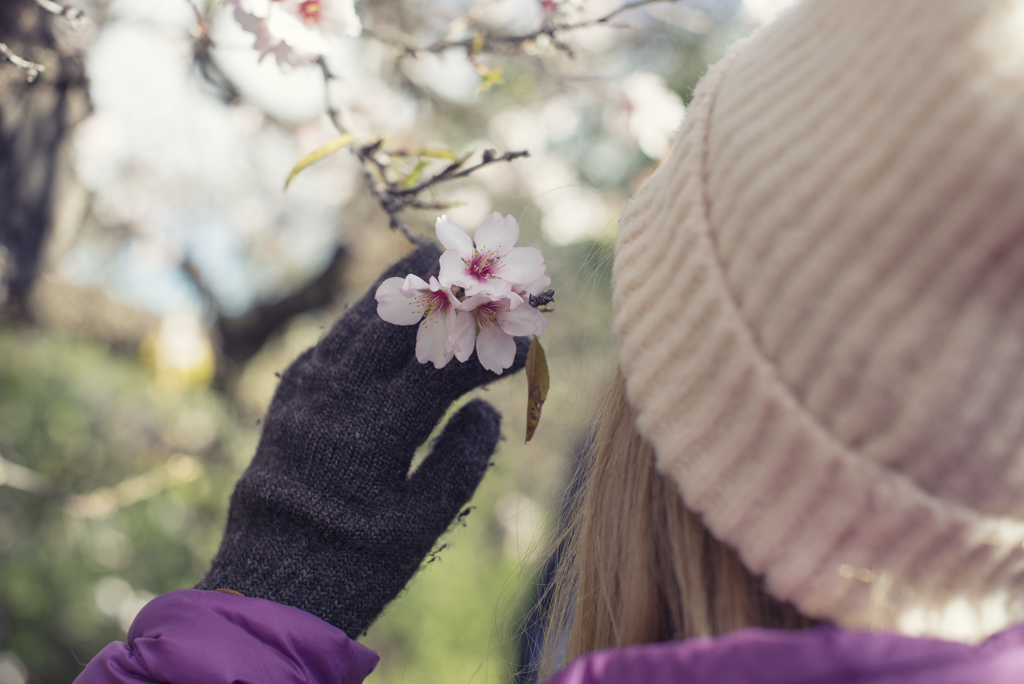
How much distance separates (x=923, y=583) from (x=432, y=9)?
8.99 ft

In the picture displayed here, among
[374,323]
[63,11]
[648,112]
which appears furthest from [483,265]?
[648,112]

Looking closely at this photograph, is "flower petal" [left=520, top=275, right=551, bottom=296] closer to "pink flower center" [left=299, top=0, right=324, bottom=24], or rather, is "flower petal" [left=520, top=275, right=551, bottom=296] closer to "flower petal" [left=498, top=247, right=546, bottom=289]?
"flower petal" [left=498, top=247, right=546, bottom=289]

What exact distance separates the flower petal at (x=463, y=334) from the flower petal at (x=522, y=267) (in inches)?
3.0

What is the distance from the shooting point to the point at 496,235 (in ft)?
2.69

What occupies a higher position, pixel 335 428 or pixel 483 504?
pixel 335 428

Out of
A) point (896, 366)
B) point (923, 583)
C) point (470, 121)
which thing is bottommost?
point (470, 121)

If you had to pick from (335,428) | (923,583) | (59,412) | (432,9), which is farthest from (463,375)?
(59,412)

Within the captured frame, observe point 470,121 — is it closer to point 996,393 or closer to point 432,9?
point 432,9

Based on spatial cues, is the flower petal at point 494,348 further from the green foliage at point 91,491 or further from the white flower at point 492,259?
the green foliage at point 91,491

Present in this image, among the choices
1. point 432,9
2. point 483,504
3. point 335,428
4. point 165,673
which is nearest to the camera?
point 165,673

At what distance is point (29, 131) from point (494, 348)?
1702mm

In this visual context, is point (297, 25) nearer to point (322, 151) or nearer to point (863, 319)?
point (322, 151)

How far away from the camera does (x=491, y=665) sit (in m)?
3.44

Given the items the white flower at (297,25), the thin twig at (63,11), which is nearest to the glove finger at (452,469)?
the white flower at (297,25)
